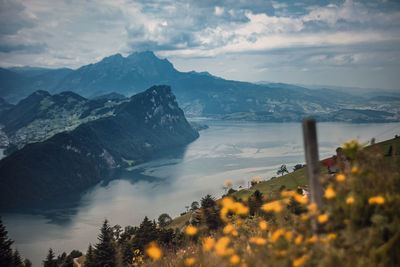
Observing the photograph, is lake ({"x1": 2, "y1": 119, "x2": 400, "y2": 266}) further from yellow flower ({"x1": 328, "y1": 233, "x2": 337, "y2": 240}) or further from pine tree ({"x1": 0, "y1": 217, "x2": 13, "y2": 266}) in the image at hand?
yellow flower ({"x1": 328, "y1": 233, "x2": 337, "y2": 240})

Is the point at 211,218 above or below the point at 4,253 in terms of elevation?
above

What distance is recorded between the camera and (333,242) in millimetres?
3305

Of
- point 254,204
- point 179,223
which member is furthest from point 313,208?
point 179,223

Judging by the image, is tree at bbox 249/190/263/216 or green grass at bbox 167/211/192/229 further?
green grass at bbox 167/211/192/229

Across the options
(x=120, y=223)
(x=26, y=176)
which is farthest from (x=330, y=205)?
(x=26, y=176)

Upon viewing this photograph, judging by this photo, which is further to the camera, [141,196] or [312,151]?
[141,196]

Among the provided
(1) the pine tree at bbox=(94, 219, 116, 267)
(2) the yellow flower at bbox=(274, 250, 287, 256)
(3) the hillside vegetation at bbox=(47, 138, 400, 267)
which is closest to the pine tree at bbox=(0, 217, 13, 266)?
(1) the pine tree at bbox=(94, 219, 116, 267)

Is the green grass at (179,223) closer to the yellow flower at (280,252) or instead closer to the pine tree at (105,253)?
the pine tree at (105,253)

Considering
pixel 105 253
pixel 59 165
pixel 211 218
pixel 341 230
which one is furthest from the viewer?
pixel 59 165

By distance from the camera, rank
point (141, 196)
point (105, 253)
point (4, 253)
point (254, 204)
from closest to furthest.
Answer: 1. point (254, 204)
2. point (105, 253)
3. point (4, 253)
4. point (141, 196)

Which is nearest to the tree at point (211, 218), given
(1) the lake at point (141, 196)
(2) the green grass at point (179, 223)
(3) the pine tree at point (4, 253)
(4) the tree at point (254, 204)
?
(4) the tree at point (254, 204)

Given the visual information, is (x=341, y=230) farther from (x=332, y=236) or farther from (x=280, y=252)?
(x=280, y=252)

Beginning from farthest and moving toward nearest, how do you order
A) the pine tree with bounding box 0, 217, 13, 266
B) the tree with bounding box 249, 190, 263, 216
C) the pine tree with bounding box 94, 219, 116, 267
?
the pine tree with bounding box 0, 217, 13, 266 < the pine tree with bounding box 94, 219, 116, 267 < the tree with bounding box 249, 190, 263, 216

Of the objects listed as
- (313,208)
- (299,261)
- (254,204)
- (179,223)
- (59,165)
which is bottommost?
(179,223)
